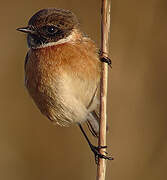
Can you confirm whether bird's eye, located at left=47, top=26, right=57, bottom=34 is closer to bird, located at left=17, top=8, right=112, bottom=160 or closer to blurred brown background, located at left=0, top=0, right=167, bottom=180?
bird, located at left=17, top=8, right=112, bottom=160

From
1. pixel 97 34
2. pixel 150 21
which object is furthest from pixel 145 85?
pixel 97 34

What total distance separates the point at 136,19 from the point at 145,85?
0.78m

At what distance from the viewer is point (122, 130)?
5.36 meters

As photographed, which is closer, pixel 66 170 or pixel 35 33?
pixel 35 33

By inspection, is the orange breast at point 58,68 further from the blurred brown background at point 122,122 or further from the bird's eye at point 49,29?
the blurred brown background at point 122,122

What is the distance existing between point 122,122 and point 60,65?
1525mm

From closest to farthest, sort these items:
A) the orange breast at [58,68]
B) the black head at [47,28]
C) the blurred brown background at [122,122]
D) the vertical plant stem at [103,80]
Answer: the vertical plant stem at [103,80] → the orange breast at [58,68] → the black head at [47,28] → the blurred brown background at [122,122]

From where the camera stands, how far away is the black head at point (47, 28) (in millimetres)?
4297

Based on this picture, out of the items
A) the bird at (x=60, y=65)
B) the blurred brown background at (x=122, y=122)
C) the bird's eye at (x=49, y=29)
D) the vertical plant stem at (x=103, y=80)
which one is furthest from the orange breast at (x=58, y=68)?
the blurred brown background at (x=122, y=122)

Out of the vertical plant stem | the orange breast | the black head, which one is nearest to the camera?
the vertical plant stem

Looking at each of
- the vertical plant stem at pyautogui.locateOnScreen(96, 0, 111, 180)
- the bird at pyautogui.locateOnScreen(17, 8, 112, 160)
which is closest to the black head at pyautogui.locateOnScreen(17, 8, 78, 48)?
Result: the bird at pyautogui.locateOnScreen(17, 8, 112, 160)

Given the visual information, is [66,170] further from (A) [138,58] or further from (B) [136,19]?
(B) [136,19]

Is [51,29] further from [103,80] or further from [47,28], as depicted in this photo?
[103,80]

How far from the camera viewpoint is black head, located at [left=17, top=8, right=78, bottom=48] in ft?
14.1
